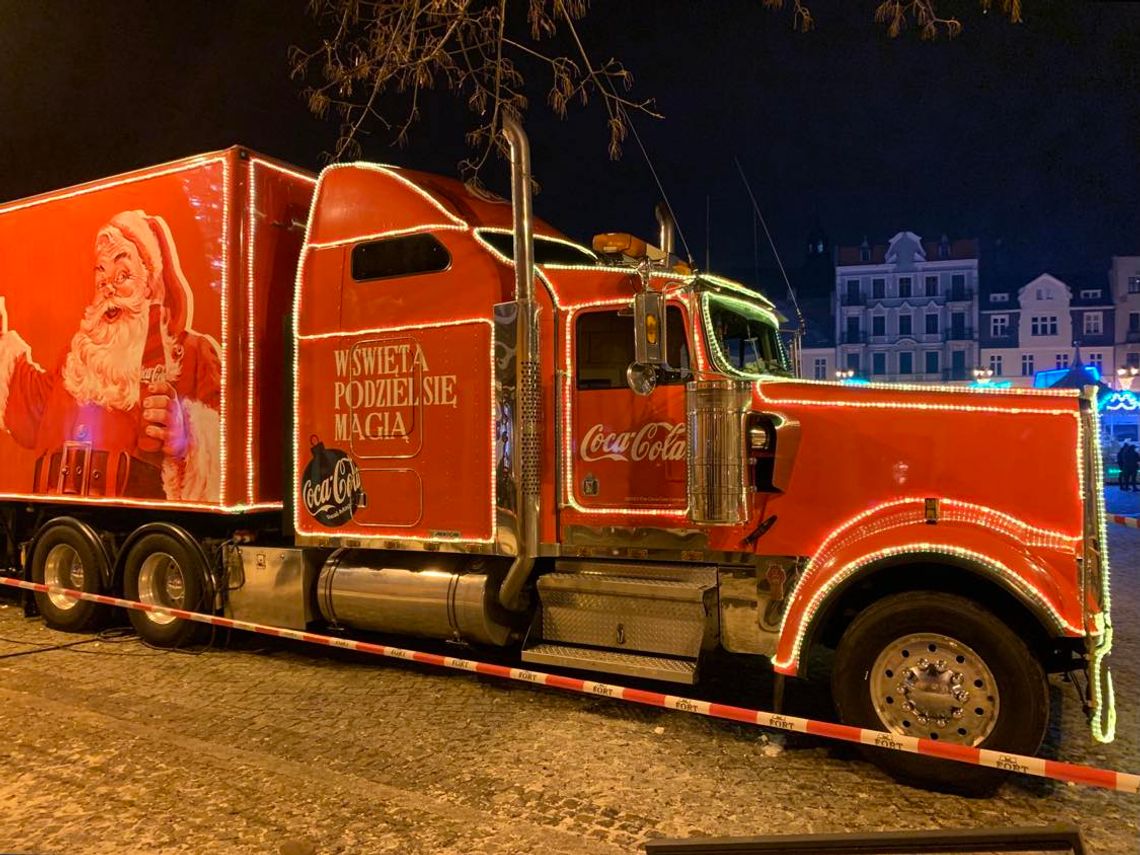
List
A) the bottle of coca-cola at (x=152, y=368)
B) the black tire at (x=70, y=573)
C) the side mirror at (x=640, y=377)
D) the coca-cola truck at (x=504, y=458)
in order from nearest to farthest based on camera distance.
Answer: the coca-cola truck at (x=504, y=458) → the side mirror at (x=640, y=377) → the bottle of coca-cola at (x=152, y=368) → the black tire at (x=70, y=573)

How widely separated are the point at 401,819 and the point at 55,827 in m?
1.63

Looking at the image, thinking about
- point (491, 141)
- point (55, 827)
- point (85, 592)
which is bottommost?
point (55, 827)

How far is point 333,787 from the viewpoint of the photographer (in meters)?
4.39

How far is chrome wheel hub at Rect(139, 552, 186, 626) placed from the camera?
7324 mm

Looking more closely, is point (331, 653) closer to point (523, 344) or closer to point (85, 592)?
point (85, 592)

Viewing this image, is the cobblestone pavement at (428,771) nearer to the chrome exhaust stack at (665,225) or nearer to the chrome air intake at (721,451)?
the chrome air intake at (721,451)

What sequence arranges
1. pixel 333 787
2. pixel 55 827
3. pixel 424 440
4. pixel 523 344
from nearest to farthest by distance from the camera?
pixel 55 827 → pixel 333 787 → pixel 523 344 → pixel 424 440

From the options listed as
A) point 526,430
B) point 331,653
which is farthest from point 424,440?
point 331,653

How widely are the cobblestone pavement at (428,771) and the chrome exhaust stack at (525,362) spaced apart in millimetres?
1193

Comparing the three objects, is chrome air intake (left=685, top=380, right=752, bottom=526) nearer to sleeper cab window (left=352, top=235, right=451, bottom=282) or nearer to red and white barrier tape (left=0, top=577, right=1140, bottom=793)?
red and white barrier tape (left=0, top=577, right=1140, bottom=793)

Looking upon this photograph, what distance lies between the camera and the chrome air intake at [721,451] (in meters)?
4.78

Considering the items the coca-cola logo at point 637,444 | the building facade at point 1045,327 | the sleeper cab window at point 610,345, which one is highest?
the building facade at point 1045,327

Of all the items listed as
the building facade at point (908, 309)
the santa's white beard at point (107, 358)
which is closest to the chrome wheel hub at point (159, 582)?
the santa's white beard at point (107, 358)

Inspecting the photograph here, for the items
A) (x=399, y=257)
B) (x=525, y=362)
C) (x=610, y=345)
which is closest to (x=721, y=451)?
(x=610, y=345)
